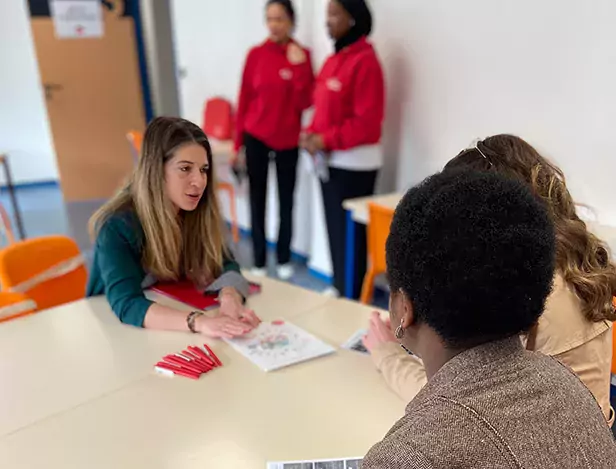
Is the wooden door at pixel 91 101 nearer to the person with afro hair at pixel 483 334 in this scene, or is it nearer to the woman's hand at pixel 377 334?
the woman's hand at pixel 377 334

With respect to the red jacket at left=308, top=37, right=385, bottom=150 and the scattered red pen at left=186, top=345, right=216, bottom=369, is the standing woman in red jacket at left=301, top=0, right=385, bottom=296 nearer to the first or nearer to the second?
the red jacket at left=308, top=37, right=385, bottom=150

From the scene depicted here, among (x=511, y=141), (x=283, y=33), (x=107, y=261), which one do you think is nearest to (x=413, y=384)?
(x=511, y=141)

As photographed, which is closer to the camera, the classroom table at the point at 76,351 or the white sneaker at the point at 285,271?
the classroom table at the point at 76,351

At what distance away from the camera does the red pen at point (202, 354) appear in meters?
1.29

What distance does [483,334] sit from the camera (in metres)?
0.64

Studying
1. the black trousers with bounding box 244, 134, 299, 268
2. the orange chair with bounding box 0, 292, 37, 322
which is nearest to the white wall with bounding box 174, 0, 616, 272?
the black trousers with bounding box 244, 134, 299, 268

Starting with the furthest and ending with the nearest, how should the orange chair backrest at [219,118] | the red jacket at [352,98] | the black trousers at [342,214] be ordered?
the orange chair backrest at [219,118]
the black trousers at [342,214]
the red jacket at [352,98]

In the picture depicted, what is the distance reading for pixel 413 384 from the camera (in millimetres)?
1143

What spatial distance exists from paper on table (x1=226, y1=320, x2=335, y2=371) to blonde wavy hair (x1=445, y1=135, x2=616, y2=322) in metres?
0.60

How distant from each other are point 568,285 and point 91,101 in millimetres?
5205

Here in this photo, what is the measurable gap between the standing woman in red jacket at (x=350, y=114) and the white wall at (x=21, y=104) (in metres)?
4.06

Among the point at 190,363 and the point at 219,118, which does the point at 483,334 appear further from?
the point at 219,118

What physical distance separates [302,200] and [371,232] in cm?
142

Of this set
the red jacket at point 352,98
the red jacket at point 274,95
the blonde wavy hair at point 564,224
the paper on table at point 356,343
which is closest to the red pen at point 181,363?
the paper on table at point 356,343
